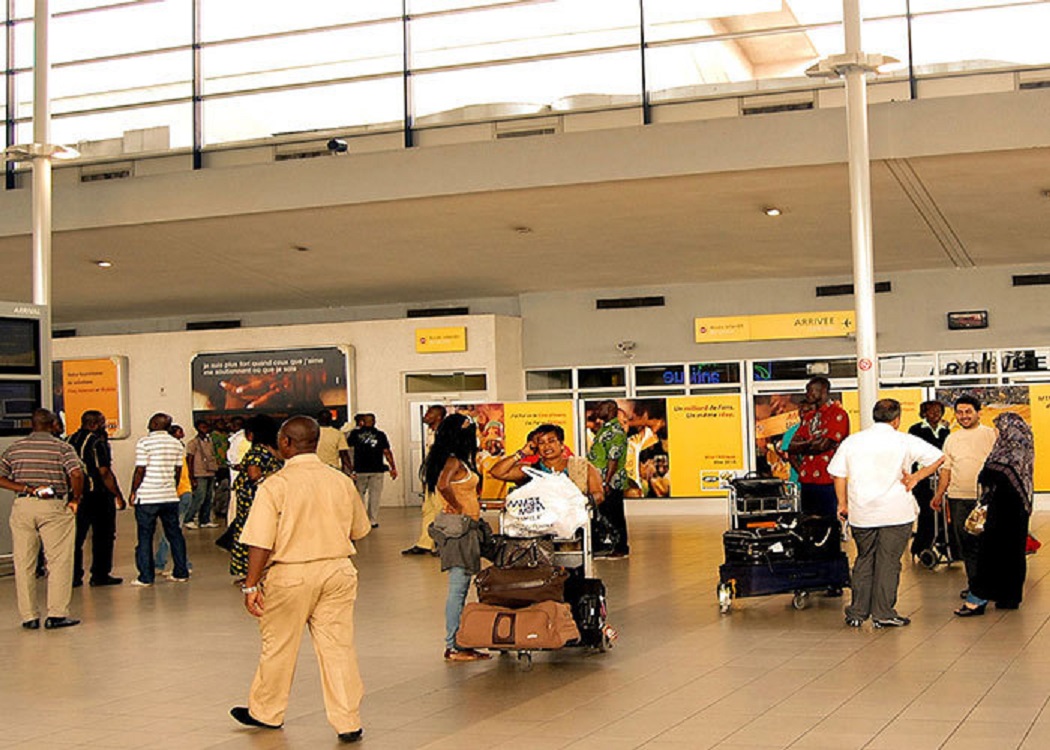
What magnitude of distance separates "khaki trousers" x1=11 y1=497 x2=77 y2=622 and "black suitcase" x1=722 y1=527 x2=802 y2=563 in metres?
5.14

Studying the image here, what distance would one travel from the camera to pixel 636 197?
58.3 ft

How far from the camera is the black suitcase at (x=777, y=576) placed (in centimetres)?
1092

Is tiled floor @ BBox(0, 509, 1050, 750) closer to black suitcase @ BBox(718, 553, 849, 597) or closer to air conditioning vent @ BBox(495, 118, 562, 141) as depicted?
black suitcase @ BBox(718, 553, 849, 597)

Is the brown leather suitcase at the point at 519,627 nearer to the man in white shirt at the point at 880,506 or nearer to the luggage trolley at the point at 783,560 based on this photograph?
the man in white shirt at the point at 880,506

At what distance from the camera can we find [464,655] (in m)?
9.16

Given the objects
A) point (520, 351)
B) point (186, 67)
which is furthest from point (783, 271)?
point (186, 67)

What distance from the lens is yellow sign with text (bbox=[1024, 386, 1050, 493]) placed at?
21266mm

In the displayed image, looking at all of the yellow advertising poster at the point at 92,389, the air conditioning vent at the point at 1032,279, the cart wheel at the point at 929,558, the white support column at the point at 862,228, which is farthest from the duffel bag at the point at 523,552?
the yellow advertising poster at the point at 92,389

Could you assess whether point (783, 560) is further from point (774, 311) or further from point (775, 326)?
point (774, 311)

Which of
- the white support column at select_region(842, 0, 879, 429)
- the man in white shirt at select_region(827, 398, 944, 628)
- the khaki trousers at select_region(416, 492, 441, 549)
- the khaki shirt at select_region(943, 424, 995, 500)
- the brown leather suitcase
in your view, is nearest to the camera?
the brown leather suitcase

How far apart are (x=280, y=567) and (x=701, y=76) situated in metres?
12.5

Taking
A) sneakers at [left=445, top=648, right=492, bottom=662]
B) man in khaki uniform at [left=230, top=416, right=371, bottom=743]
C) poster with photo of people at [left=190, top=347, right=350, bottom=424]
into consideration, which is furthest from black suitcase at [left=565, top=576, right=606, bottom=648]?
poster with photo of people at [left=190, top=347, right=350, bottom=424]

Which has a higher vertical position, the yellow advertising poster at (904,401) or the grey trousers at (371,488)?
the yellow advertising poster at (904,401)

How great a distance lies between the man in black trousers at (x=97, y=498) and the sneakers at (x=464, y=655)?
5660 mm
